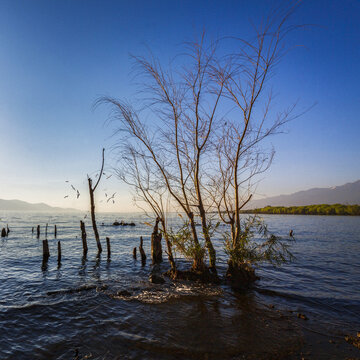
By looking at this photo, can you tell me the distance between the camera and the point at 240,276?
9930mm

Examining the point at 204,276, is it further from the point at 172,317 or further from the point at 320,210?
the point at 320,210

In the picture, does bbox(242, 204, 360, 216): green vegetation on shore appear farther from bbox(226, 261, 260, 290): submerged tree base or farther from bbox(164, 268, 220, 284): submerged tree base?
bbox(164, 268, 220, 284): submerged tree base

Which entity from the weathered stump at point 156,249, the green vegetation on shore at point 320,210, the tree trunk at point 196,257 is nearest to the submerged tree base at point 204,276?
the tree trunk at point 196,257

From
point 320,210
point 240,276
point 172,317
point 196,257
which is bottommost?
point 320,210

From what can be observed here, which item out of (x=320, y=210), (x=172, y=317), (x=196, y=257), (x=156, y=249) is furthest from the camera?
(x=320, y=210)

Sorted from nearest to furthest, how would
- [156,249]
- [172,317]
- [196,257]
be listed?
[172,317]
[196,257]
[156,249]

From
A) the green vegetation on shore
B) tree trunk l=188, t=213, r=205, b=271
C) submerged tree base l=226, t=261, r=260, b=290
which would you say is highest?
tree trunk l=188, t=213, r=205, b=271

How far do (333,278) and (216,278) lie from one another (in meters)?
7.44

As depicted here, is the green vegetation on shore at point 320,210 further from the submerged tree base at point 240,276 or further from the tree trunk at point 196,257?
the tree trunk at point 196,257

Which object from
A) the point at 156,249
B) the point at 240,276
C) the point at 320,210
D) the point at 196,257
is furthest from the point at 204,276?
the point at 320,210

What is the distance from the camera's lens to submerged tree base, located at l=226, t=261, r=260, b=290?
9.73 meters

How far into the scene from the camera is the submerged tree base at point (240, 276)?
31.9 ft

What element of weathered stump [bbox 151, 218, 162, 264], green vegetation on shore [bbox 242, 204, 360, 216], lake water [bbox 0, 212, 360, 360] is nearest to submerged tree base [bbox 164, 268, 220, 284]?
lake water [bbox 0, 212, 360, 360]

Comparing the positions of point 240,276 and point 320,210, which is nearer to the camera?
point 240,276
